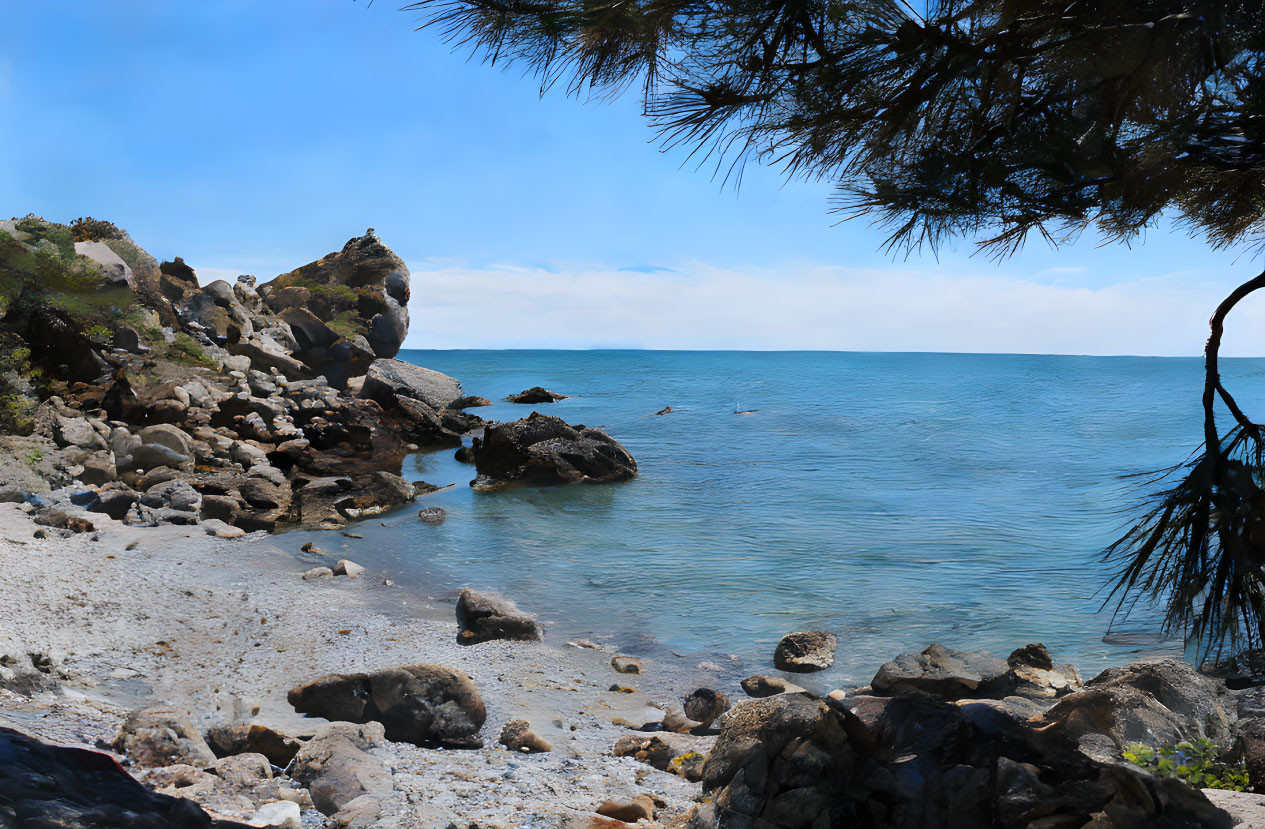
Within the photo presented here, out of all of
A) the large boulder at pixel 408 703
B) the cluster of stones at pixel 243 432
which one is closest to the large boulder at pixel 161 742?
the large boulder at pixel 408 703

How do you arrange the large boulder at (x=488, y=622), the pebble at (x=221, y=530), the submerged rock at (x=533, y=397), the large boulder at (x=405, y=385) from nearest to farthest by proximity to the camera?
1. the large boulder at (x=488, y=622)
2. the pebble at (x=221, y=530)
3. the large boulder at (x=405, y=385)
4. the submerged rock at (x=533, y=397)

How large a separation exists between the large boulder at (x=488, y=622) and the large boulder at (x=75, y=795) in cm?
391

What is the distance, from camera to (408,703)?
4480mm

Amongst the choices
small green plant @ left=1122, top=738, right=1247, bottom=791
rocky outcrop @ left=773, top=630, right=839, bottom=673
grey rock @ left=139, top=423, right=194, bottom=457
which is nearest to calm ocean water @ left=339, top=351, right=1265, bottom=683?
rocky outcrop @ left=773, top=630, right=839, bottom=673

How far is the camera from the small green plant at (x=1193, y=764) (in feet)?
9.34

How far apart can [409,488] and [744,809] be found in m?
11.2

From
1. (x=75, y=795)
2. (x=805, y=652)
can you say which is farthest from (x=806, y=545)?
(x=75, y=795)

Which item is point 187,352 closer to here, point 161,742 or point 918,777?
point 161,742

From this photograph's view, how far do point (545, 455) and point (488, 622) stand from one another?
371 inches

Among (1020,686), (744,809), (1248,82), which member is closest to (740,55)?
(1248,82)

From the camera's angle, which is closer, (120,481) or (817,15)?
(817,15)

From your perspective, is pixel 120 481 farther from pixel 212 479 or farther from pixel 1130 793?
pixel 1130 793

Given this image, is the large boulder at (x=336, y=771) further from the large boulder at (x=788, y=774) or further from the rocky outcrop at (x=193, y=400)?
the rocky outcrop at (x=193, y=400)

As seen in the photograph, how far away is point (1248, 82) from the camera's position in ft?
11.5
